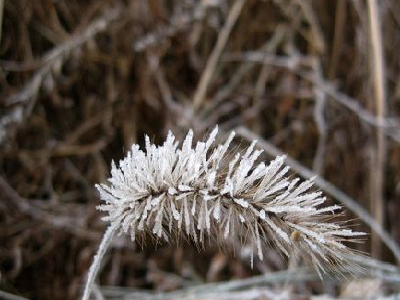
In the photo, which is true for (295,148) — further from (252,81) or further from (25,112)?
(25,112)

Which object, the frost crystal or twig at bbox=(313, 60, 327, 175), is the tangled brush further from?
twig at bbox=(313, 60, 327, 175)

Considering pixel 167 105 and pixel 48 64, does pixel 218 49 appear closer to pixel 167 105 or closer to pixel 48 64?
pixel 167 105

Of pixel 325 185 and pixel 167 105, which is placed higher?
pixel 167 105

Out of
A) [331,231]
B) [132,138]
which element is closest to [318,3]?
[132,138]

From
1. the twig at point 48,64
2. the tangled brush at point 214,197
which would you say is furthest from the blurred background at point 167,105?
the tangled brush at point 214,197

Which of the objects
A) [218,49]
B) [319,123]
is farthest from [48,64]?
[319,123]

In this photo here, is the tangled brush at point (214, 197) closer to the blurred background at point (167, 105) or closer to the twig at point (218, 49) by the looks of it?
the blurred background at point (167, 105)

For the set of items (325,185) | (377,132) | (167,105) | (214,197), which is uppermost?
(167,105)

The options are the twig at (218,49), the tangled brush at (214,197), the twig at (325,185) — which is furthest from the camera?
the twig at (218,49)
